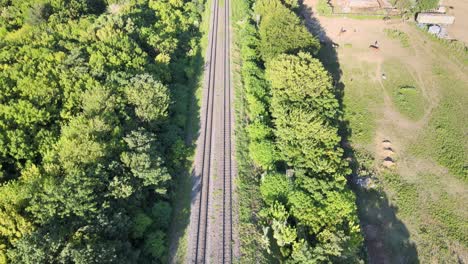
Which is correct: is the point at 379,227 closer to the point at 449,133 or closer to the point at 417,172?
the point at 417,172

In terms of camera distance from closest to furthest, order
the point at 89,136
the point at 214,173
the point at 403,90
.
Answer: the point at 89,136 < the point at 214,173 < the point at 403,90

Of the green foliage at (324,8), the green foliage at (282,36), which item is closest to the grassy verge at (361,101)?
the green foliage at (282,36)

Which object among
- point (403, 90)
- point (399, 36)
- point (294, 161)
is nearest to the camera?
point (294, 161)

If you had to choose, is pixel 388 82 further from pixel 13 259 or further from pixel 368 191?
pixel 13 259

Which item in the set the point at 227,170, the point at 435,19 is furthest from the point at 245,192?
the point at 435,19

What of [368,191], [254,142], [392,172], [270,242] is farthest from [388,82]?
[270,242]

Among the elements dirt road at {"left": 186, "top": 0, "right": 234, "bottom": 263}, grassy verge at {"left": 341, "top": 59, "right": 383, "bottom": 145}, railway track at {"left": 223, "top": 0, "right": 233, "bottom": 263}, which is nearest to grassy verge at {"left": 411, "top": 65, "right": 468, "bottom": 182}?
grassy verge at {"left": 341, "top": 59, "right": 383, "bottom": 145}

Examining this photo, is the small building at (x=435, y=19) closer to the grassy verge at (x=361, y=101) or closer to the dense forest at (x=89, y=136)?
the grassy verge at (x=361, y=101)
